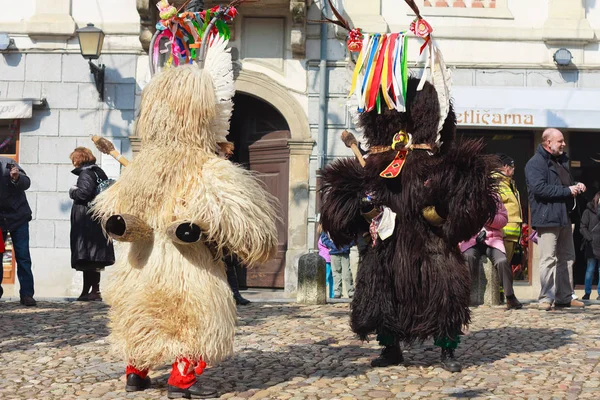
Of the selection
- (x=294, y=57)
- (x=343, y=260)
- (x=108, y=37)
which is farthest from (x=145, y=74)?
(x=343, y=260)

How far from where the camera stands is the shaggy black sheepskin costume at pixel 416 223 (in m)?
6.71

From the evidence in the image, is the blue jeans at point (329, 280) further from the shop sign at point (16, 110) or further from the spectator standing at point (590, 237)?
the shop sign at point (16, 110)

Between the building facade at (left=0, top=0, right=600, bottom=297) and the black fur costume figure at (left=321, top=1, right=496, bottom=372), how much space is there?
8.23 metres

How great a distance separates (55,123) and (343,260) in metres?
5.26

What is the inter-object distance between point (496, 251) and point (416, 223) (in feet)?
14.5

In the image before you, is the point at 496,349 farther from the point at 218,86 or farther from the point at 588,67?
the point at 588,67

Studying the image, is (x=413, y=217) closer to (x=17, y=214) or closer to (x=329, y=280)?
(x=17, y=214)

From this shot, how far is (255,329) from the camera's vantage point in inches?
356

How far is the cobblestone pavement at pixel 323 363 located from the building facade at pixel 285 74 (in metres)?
5.40

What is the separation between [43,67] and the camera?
1562 cm

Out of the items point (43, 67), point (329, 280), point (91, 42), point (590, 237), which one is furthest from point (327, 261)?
point (43, 67)

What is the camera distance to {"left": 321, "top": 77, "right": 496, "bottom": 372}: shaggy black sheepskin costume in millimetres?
6715

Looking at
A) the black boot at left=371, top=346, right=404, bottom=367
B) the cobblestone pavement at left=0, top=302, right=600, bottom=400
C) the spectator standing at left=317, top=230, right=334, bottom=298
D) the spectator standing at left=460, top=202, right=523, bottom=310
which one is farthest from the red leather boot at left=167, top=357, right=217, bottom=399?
the spectator standing at left=317, top=230, right=334, bottom=298

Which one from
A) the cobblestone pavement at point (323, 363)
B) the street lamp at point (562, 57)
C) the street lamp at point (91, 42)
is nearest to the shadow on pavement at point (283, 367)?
the cobblestone pavement at point (323, 363)
